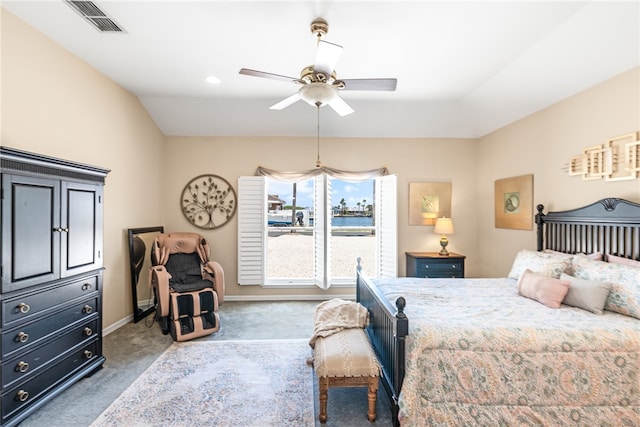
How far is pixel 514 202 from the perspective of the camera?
400 cm

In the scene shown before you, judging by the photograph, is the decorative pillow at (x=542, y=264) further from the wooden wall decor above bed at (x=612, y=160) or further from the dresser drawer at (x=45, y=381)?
the dresser drawer at (x=45, y=381)

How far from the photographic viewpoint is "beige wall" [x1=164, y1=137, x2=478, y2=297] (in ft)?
15.9

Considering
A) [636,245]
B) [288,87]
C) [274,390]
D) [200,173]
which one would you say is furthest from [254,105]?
[636,245]

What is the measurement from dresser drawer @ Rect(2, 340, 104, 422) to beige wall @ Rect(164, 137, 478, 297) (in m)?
2.30

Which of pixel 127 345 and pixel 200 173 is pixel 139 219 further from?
pixel 127 345

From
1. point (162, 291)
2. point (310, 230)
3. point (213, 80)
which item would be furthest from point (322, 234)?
point (213, 80)

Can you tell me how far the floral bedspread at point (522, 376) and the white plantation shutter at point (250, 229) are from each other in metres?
3.31

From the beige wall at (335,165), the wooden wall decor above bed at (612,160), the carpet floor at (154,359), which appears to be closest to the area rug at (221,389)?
the carpet floor at (154,359)

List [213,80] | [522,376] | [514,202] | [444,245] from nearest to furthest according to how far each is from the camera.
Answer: [522,376] → [213,80] → [514,202] → [444,245]

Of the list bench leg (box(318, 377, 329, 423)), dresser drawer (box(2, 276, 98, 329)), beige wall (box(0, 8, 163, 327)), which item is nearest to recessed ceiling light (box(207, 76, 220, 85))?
beige wall (box(0, 8, 163, 327))

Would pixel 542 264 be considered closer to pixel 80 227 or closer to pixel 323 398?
pixel 323 398

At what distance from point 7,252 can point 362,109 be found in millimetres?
4081

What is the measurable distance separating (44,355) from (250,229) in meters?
2.86

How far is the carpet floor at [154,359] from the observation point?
213 centimetres
